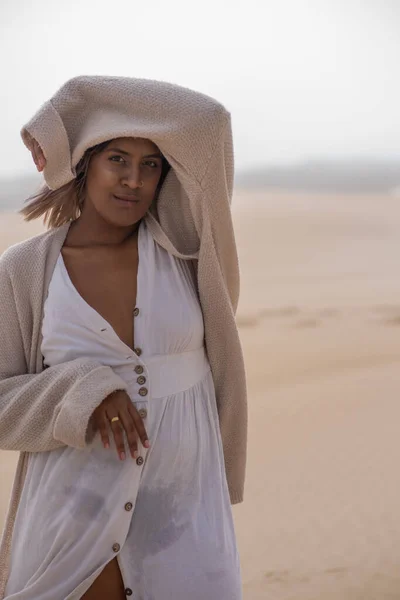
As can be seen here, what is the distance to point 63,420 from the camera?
8.09 feet

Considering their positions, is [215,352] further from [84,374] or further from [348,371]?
[348,371]

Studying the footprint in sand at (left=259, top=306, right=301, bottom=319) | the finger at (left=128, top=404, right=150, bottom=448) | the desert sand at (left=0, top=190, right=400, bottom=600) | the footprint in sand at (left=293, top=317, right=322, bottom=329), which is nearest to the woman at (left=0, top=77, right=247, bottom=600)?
the finger at (left=128, top=404, right=150, bottom=448)

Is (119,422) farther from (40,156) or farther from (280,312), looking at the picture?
(280,312)

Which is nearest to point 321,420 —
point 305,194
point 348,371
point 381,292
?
point 348,371

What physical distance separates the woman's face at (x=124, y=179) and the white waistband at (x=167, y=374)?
1.24ft

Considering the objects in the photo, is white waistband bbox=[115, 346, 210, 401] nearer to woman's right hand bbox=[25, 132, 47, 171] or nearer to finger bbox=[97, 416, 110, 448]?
finger bbox=[97, 416, 110, 448]

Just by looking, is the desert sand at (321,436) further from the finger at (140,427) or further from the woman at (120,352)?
the finger at (140,427)

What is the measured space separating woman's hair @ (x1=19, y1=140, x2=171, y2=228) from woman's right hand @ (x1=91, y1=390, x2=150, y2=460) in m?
0.61

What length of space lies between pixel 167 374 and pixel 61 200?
0.58m

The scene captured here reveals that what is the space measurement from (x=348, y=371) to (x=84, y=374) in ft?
23.4

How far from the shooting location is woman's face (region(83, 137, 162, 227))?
2650 millimetres

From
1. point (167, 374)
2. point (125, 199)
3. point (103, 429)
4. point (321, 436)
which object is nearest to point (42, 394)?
point (103, 429)

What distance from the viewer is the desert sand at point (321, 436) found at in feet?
16.0

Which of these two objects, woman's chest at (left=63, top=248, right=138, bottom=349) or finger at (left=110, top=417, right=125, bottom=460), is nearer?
finger at (left=110, top=417, right=125, bottom=460)
